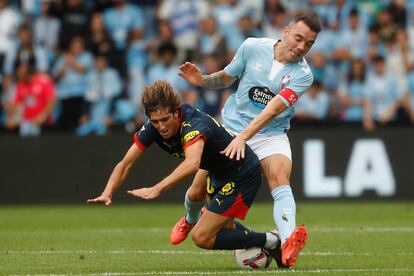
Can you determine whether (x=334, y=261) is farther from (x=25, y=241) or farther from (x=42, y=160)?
(x=42, y=160)

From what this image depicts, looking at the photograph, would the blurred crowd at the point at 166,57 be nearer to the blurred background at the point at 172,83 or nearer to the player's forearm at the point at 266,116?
the blurred background at the point at 172,83

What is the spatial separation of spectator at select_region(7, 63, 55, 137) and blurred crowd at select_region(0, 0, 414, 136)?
0.02m

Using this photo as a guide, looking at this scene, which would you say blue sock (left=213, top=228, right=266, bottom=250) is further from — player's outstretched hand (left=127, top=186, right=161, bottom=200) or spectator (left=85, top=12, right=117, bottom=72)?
spectator (left=85, top=12, right=117, bottom=72)

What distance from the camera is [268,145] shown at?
32.5 ft

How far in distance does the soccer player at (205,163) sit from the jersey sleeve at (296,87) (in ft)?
→ 2.07

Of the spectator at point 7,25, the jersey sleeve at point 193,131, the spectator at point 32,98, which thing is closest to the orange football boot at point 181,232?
the jersey sleeve at point 193,131

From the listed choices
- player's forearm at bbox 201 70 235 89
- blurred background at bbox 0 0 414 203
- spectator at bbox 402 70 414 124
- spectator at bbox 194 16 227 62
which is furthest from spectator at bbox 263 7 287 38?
player's forearm at bbox 201 70 235 89

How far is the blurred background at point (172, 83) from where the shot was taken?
1780cm

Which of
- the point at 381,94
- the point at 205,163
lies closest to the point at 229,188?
the point at 205,163

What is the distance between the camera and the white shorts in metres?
9.83

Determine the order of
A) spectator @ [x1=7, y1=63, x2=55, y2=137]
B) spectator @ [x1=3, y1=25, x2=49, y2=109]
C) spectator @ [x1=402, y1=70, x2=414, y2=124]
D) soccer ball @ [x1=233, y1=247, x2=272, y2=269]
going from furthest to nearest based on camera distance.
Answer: spectator @ [x1=3, y1=25, x2=49, y2=109], spectator @ [x1=402, y1=70, x2=414, y2=124], spectator @ [x1=7, y1=63, x2=55, y2=137], soccer ball @ [x1=233, y1=247, x2=272, y2=269]

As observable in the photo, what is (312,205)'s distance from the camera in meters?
17.5

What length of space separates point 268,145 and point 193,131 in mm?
1544

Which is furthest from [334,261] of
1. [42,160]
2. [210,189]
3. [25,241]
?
[42,160]
